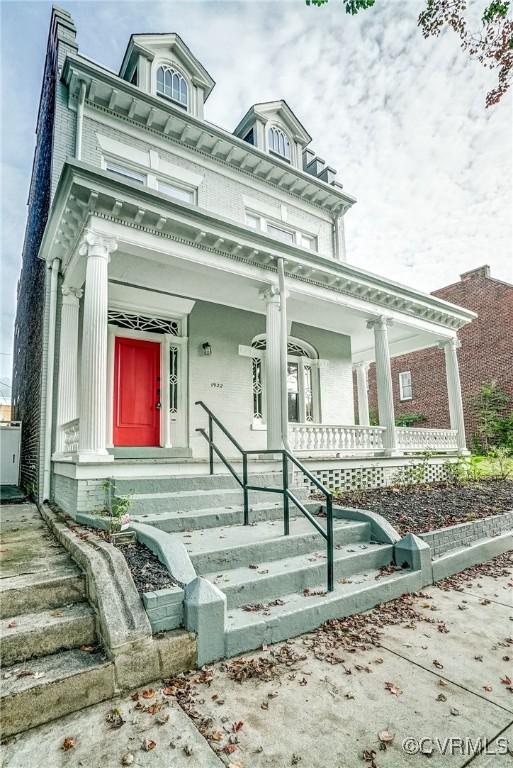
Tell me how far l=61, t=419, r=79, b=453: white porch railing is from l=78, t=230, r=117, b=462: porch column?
1.76 ft

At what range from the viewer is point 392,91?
19.5 ft

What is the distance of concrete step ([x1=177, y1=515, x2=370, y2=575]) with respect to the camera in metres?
3.67

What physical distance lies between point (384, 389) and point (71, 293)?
6.23 meters

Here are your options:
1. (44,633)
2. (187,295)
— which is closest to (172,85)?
(187,295)

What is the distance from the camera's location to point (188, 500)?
16.3 ft

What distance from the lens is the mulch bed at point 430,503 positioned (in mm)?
5579

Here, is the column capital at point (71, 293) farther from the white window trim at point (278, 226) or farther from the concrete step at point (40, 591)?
the concrete step at point (40, 591)

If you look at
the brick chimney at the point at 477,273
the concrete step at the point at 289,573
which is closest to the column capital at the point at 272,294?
the concrete step at the point at 289,573

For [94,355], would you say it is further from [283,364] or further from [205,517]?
[283,364]

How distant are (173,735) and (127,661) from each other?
510 millimetres

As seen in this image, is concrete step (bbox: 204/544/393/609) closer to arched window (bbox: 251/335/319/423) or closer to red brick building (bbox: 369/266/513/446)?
arched window (bbox: 251/335/319/423)

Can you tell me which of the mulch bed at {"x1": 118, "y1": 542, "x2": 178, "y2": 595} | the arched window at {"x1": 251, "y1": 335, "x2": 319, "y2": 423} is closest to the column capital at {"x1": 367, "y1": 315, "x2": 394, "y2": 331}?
the arched window at {"x1": 251, "y1": 335, "x2": 319, "y2": 423}

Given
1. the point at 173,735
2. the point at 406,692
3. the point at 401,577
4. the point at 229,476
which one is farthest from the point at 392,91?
the point at 173,735

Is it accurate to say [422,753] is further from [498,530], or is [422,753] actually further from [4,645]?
[498,530]
